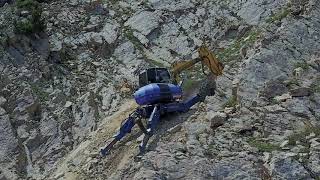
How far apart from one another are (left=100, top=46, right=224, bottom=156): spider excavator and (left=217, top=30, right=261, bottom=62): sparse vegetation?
40.9 inches

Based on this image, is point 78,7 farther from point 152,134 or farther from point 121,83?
point 152,134

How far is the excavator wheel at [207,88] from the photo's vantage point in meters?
20.3

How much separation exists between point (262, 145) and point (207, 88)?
4762 millimetres

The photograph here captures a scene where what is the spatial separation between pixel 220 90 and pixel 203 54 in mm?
2208

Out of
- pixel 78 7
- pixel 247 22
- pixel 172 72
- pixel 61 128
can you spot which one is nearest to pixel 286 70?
pixel 172 72

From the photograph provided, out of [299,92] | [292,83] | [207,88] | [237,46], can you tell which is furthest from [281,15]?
[299,92]

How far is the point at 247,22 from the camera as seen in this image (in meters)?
25.0

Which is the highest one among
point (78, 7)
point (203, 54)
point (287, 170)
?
point (78, 7)

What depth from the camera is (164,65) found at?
24469 mm

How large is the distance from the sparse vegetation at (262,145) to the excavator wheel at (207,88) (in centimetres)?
381

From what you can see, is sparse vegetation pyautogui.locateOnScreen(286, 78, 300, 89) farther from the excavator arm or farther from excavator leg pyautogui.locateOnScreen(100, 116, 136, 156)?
excavator leg pyautogui.locateOnScreen(100, 116, 136, 156)

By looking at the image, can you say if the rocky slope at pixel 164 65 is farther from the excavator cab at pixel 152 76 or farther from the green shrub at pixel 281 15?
the excavator cab at pixel 152 76

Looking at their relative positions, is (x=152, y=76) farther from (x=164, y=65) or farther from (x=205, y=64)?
(x=164, y=65)

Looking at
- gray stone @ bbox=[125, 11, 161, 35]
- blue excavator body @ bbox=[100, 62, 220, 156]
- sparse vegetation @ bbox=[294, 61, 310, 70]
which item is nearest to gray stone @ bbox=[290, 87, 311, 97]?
sparse vegetation @ bbox=[294, 61, 310, 70]
